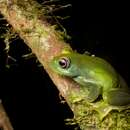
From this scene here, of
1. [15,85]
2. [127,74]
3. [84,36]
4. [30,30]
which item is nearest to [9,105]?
[15,85]

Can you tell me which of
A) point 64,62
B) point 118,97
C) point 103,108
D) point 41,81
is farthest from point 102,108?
point 41,81

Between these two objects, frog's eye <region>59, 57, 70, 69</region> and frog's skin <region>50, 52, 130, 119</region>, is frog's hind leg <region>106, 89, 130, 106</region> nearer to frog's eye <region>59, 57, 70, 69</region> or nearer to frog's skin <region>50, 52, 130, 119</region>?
frog's skin <region>50, 52, 130, 119</region>

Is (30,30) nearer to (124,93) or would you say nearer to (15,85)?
(124,93)

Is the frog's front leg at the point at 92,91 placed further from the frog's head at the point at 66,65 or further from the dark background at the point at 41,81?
the dark background at the point at 41,81

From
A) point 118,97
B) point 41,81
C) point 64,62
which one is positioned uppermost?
point 64,62

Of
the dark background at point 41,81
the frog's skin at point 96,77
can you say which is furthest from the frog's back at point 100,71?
the dark background at point 41,81

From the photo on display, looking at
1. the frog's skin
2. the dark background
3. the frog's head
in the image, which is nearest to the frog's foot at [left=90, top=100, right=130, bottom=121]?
the frog's skin

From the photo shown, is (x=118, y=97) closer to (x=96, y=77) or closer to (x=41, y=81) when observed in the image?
(x=96, y=77)
